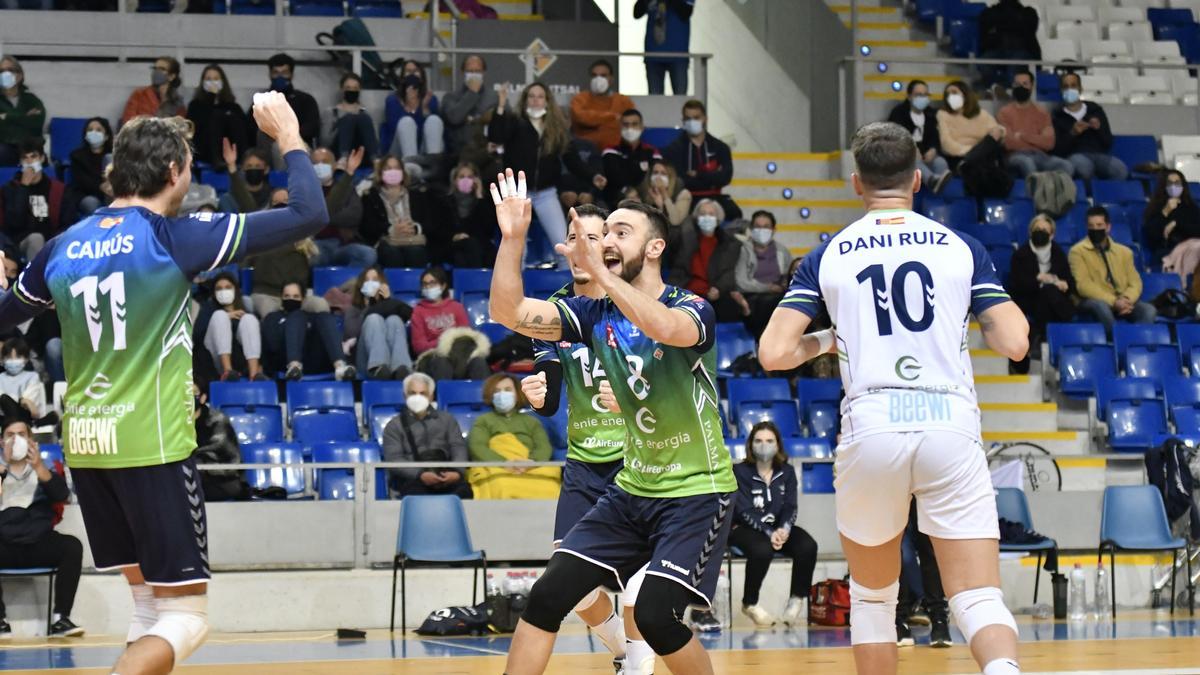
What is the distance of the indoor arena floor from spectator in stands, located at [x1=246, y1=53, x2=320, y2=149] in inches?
256

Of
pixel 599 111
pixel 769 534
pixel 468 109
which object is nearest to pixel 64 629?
pixel 769 534

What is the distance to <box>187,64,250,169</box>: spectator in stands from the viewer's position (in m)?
16.5

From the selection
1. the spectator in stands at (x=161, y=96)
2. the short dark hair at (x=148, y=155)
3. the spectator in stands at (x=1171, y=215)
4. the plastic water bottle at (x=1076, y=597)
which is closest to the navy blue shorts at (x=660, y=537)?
the short dark hair at (x=148, y=155)

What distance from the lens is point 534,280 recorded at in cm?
1572

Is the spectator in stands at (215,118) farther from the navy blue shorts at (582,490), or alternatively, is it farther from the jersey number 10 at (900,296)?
the jersey number 10 at (900,296)

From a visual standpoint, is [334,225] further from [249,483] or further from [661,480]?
[661,480]

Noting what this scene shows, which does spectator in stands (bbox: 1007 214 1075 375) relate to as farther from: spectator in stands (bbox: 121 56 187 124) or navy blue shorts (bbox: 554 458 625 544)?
navy blue shorts (bbox: 554 458 625 544)

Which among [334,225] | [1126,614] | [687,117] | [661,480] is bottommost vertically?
[1126,614]

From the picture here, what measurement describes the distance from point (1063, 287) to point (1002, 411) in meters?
1.55

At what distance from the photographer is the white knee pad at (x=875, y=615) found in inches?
221

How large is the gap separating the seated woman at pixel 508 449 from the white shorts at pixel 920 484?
785 centimetres

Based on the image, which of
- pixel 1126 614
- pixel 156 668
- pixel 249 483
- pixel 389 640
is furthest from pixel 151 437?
pixel 1126 614

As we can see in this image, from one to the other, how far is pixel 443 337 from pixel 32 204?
417cm

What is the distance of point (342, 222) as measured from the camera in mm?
16078
